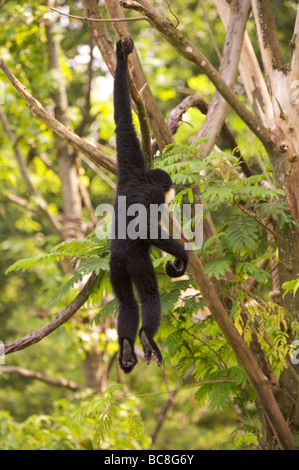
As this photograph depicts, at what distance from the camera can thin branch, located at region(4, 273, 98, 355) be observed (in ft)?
11.4

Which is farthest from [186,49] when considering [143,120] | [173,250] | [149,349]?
[149,349]

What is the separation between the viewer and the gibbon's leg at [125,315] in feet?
7.90

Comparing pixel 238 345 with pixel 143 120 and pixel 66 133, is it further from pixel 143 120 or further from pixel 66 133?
pixel 66 133

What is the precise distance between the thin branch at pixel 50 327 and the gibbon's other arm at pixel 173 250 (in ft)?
4.01

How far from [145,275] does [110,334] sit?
194 inches

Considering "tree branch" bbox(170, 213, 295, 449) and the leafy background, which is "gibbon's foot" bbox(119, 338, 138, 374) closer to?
"tree branch" bbox(170, 213, 295, 449)

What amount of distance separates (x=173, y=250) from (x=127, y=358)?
1.86 feet

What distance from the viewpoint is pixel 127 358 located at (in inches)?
94.1

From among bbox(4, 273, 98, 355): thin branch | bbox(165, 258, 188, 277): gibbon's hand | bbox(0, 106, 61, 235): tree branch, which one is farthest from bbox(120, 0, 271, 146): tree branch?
bbox(0, 106, 61, 235): tree branch

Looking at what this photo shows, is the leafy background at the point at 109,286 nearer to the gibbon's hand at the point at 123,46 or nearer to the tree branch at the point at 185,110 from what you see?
the tree branch at the point at 185,110

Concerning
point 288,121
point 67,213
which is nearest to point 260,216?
point 288,121

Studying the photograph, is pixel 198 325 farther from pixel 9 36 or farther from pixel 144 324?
pixel 9 36

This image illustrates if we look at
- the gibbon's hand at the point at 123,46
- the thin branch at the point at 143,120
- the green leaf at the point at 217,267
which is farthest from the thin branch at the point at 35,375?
the gibbon's hand at the point at 123,46

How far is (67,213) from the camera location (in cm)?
814
